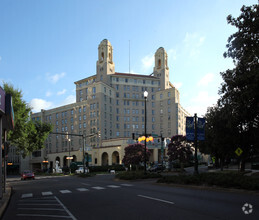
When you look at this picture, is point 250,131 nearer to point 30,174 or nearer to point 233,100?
point 233,100

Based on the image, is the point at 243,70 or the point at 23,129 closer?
the point at 243,70

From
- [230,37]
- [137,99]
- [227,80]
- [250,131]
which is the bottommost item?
[250,131]

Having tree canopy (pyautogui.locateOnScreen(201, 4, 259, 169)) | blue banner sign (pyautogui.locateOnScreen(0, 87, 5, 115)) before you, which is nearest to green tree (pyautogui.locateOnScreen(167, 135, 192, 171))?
tree canopy (pyautogui.locateOnScreen(201, 4, 259, 169))

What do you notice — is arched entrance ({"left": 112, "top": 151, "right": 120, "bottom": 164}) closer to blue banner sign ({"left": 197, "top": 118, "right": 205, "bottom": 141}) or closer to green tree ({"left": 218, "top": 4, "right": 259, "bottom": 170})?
blue banner sign ({"left": 197, "top": 118, "right": 205, "bottom": 141})

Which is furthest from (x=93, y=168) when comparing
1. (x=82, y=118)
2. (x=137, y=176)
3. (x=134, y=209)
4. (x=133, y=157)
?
(x=134, y=209)

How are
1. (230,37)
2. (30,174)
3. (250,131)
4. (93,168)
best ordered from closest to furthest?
(230,37), (250,131), (30,174), (93,168)

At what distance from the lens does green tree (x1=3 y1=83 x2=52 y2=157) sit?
39250 mm

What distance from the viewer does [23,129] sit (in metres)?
40.5

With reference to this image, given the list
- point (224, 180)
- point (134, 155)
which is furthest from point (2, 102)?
point (134, 155)

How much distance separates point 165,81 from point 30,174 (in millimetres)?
77731

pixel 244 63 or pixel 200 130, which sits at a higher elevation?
pixel 244 63

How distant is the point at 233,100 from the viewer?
19.9m

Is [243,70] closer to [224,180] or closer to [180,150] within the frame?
[224,180]

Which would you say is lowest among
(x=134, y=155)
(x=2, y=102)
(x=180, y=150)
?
(x=134, y=155)
